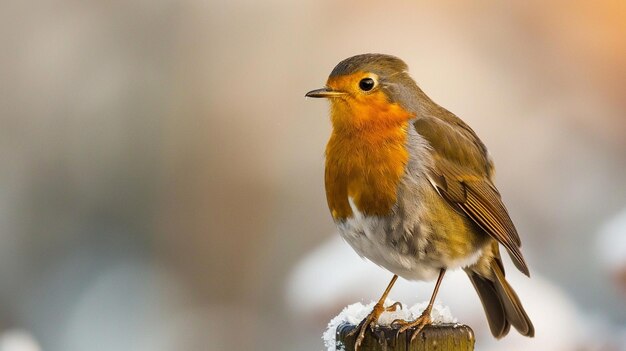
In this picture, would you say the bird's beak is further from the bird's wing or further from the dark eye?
the bird's wing

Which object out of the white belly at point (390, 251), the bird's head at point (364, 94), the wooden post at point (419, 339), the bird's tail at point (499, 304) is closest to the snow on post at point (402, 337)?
the wooden post at point (419, 339)

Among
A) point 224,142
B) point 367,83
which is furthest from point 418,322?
point 224,142

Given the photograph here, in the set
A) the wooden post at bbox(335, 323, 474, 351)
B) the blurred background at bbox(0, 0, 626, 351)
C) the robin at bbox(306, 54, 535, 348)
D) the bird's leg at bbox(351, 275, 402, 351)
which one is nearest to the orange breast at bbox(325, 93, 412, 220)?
the robin at bbox(306, 54, 535, 348)

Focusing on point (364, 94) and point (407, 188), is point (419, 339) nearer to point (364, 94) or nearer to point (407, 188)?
point (407, 188)

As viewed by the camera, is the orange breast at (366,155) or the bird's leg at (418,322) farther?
the orange breast at (366,155)

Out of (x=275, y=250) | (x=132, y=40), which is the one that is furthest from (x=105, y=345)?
(x=132, y=40)

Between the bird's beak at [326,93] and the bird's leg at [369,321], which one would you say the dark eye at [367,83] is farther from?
the bird's leg at [369,321]
